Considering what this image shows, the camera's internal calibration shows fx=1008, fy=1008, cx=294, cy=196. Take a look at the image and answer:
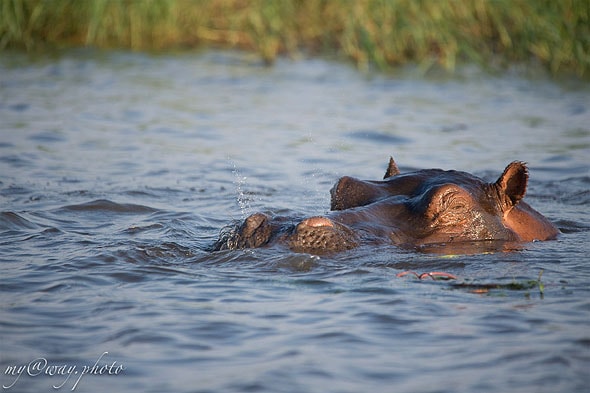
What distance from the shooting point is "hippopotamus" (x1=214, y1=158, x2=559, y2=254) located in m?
5.53

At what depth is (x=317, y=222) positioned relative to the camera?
5449mm

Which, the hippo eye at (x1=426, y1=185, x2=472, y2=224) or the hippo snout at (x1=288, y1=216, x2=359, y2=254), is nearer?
the hippo snout at (x1=288, y1=216, x2=359, y2=254)

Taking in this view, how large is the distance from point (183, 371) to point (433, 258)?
2.02 m

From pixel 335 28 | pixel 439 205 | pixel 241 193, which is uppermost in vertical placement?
pixel 335 28

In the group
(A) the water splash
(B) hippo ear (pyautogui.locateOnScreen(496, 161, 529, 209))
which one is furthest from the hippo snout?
(A) the water splash

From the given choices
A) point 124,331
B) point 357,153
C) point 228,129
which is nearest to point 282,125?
point 228,129

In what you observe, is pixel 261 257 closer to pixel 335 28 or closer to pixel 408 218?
pixel 408 218

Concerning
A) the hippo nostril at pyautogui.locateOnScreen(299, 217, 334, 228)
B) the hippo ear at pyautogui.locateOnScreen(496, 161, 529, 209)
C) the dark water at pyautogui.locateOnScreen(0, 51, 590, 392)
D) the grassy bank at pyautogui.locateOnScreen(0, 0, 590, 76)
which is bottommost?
the dark water at pyautogui.locateOnScreen(0, 51, 590, 392)

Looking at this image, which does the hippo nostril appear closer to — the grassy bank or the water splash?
the water splash

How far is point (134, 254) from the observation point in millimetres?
6043

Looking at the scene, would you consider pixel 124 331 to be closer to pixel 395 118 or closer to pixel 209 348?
pixel 209 348

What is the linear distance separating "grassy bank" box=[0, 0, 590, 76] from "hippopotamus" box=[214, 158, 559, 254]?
7.26m

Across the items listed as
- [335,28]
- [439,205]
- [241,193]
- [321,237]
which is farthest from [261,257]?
[335,28]

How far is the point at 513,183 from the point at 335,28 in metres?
9.94
